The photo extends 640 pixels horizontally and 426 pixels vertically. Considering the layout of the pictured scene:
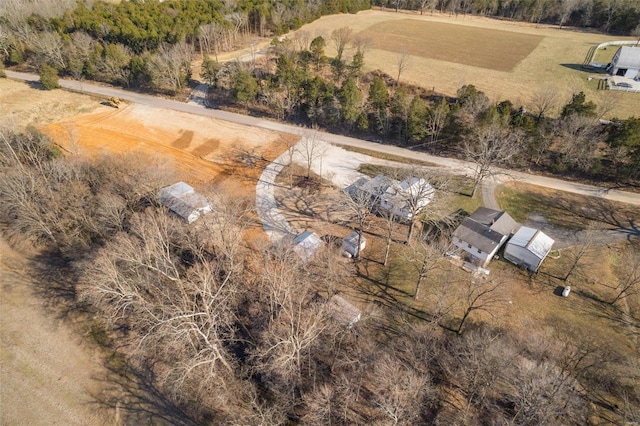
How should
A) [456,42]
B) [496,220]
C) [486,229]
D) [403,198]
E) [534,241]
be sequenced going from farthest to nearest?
[456,42] → [403,198] → [496,220] → [486,229] → [534,241]

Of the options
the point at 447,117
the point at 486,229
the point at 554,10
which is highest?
the point at 554,10

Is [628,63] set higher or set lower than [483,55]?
higher

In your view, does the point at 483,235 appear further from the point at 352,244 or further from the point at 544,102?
the point at 544,102

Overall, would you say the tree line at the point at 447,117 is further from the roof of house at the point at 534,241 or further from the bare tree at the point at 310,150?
the roof of house at the point at 534,241

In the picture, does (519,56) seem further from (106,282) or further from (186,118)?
(106,282)

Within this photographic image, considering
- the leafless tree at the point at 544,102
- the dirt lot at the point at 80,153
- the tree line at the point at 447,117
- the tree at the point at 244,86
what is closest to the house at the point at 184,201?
the dirt lot at the point at 80,153

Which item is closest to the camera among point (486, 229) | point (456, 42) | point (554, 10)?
point (486, 229)

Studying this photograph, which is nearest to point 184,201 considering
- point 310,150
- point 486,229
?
point 310,150
